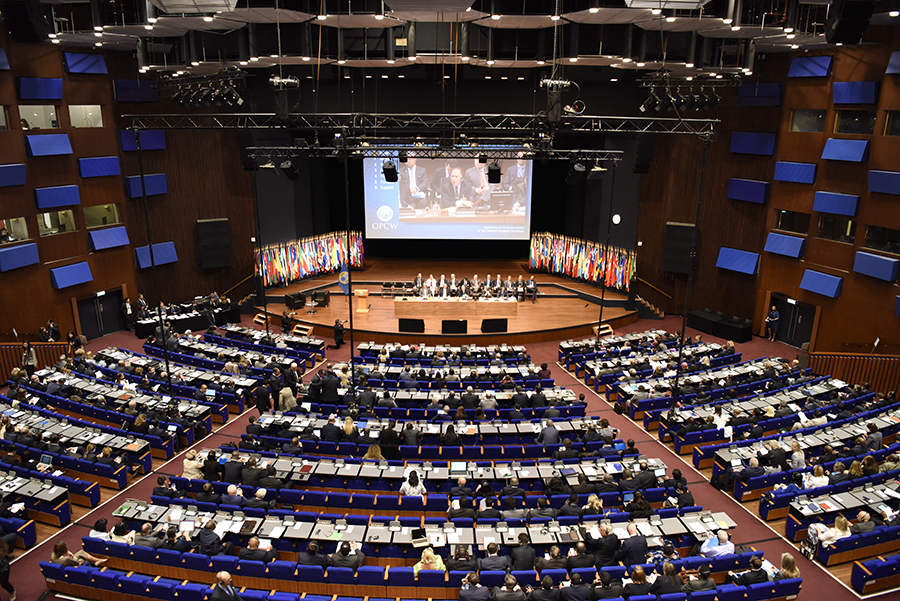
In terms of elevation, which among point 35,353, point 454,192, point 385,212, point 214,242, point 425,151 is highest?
point 425,151

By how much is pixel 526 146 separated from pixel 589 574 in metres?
16.2

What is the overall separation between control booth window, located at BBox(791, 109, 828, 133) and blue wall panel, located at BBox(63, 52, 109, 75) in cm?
2616

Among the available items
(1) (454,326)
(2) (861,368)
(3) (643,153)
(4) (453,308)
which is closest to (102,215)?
(4) (453,308)

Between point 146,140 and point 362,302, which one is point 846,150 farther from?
point 146,140

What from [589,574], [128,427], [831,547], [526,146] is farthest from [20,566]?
[526,146]

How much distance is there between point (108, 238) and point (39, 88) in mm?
5743

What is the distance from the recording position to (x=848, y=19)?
12.7 meters

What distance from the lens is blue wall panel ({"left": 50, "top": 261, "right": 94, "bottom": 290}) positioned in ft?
69.8

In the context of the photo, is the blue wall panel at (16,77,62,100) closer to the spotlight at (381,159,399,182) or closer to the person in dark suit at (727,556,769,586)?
the spotlight at (381,159,399,182)

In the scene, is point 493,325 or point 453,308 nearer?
point 493,325

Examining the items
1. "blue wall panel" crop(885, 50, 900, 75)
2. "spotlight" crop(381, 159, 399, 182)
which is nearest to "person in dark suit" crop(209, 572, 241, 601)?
"spotlight" crop(381, 159, 399, 182)

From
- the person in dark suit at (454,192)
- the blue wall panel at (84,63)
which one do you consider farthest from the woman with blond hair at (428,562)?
the person in dark suit at (454,192)

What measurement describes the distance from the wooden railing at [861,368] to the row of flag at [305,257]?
18.9 m

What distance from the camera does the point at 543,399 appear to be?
15.5 m
